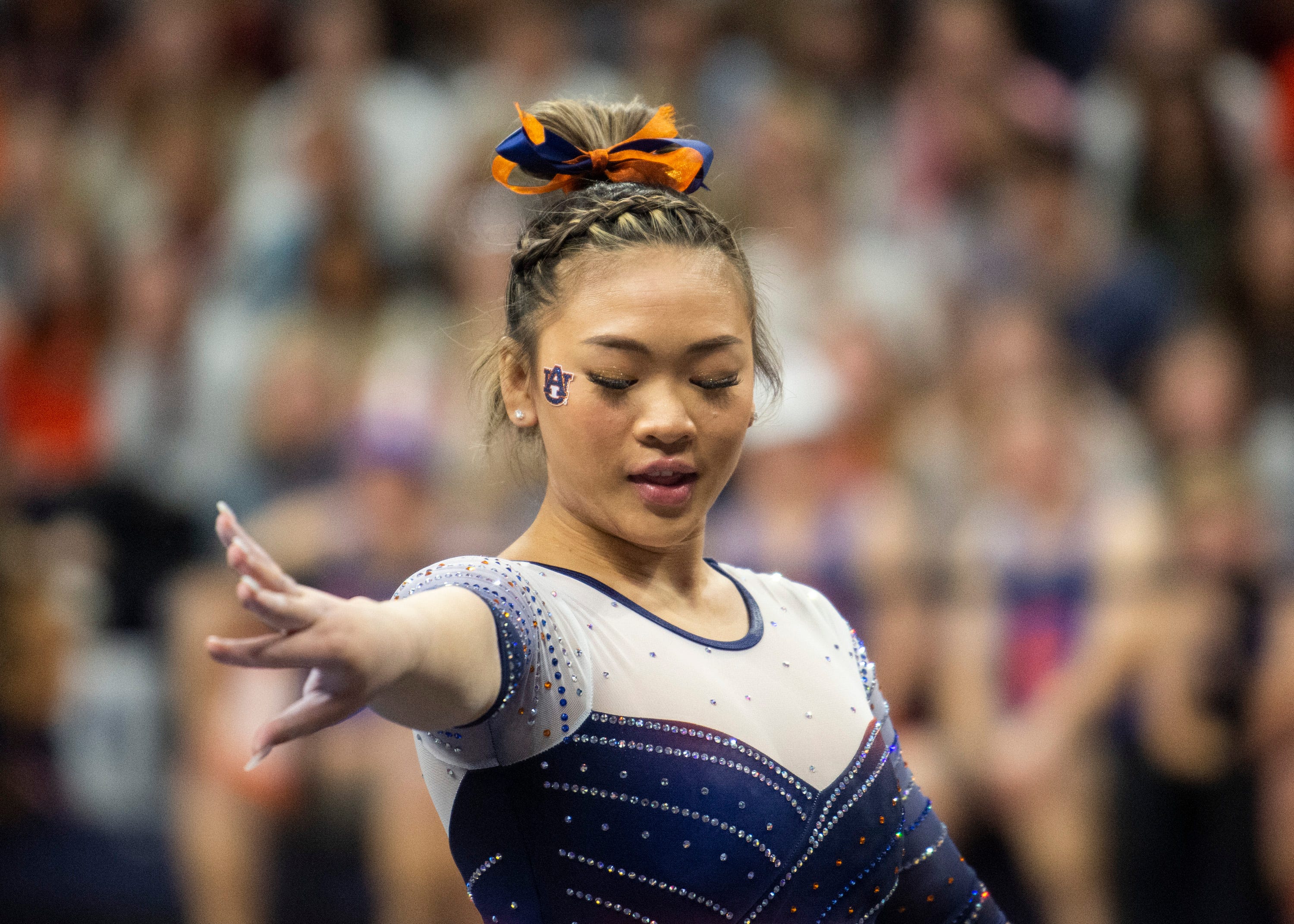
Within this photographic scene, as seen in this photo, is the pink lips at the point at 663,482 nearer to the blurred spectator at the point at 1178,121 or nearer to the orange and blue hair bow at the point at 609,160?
the orange and blue hair bow at the point at 609,160

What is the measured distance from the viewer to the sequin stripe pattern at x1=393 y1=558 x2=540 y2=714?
1.35 meters

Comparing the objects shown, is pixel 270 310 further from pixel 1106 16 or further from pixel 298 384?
pixel 1106 16

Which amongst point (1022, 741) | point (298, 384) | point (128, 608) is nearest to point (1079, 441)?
point (1022, 741)

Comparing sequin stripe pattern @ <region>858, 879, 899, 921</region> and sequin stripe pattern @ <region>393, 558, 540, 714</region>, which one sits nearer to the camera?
sequin stripe pattern @ <region>393, 558, 540, 714</region>

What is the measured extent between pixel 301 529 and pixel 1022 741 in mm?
2041

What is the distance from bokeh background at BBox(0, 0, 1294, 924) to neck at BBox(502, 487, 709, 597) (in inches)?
67.3

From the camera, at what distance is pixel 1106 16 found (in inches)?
202

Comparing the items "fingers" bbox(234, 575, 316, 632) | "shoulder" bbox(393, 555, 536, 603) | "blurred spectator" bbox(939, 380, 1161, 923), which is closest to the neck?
"shoulder" bbox(393, 555, 536, 603)

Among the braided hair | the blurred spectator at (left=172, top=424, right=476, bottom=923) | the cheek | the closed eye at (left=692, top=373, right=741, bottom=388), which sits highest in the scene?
the braided hair

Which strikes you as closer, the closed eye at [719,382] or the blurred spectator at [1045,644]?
the closed eye at [719,382]

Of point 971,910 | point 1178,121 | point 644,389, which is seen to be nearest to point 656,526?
point 644,389

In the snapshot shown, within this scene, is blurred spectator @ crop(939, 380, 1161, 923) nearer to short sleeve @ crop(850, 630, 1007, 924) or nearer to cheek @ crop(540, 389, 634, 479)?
short sleeve @ crop(850, 630, 1007, 924)

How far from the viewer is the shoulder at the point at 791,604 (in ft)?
5.75

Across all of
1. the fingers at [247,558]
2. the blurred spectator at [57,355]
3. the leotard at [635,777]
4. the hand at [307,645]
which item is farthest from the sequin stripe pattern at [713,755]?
the blurred spectator at [57,355]
